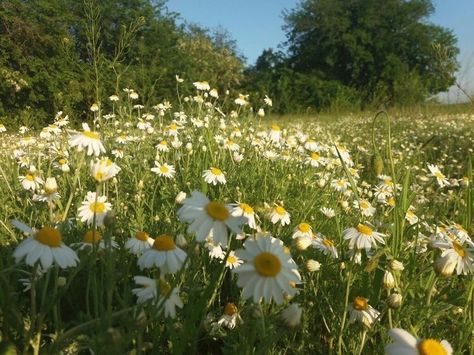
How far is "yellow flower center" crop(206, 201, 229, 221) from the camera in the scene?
1.00 m

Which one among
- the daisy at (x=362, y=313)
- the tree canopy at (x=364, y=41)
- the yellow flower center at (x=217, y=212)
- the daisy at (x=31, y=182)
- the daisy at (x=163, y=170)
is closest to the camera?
the yellow flower center at (x=217, y=212)

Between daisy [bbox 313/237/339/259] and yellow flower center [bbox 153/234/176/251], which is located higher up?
yellow flower center [bbox 153/234/176/251]

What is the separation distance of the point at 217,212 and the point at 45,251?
1.27 ft

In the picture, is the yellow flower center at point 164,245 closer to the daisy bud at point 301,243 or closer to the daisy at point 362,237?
the daisy bud at point 301,243

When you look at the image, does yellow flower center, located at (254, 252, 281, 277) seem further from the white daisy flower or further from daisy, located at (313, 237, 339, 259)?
daisy, located at (313, 237, 339, 259)

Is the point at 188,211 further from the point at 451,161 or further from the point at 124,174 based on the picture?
the point at 451,161

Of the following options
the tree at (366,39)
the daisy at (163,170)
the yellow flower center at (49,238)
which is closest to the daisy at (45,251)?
the yellow flower center at (49,238)

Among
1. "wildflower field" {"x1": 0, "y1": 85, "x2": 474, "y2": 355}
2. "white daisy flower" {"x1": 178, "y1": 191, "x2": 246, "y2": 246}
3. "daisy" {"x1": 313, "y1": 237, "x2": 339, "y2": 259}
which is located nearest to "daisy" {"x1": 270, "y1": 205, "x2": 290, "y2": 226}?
"wildflower field" {"x1": 0, "y1": 85, "x2": 474, "y2": 355}

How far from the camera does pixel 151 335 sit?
1263mm

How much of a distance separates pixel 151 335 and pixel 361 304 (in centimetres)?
61

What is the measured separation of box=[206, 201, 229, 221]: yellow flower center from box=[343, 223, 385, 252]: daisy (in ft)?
1.89

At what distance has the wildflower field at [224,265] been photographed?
3.07 ft

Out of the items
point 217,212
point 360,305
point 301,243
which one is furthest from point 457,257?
point 217,212

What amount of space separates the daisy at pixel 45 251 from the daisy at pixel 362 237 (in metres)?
0.87
